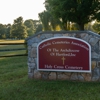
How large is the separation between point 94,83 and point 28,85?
70.7 inches

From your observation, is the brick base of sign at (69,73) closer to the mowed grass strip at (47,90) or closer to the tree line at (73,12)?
the mowed grass strip at (47,90)

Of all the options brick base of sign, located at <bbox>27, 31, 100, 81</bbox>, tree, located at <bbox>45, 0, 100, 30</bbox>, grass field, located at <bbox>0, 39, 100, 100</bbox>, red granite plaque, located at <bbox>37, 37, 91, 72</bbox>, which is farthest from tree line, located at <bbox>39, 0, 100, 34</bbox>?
grass field, located at <bbox>0, 39, 100, 100</bbox>

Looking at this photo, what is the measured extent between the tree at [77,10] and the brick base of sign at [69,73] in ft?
43.7

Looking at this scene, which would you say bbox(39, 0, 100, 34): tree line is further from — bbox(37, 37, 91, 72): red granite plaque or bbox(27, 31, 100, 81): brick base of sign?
bbox(37, 37, 91, 72): red granite plaque

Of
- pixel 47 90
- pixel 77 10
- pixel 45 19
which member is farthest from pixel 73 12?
pixel 47 90

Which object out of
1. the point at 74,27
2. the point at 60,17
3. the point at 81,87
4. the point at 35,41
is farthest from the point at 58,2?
the point at 81,87

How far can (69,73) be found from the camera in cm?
555

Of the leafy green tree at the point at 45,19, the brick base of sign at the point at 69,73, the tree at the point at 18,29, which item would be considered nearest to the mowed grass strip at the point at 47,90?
the brick base of sign at the point at 69,73

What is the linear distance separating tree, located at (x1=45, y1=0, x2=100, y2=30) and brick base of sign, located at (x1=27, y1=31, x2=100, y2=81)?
525 inches

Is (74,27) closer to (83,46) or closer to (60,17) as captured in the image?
(60,17)

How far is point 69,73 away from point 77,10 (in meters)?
14.0

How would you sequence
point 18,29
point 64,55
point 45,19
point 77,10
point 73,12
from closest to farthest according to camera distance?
point 64,55 < point 77,10 < point 73,12 < point 45,19 < point 18,29

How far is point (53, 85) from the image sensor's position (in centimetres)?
514

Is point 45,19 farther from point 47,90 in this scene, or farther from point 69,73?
point 47,90
